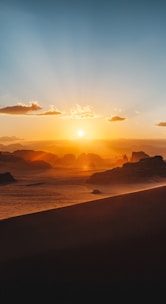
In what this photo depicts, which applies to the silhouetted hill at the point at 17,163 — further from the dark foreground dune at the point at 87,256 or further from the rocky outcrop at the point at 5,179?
the dark foreground dune at the point at 87,256

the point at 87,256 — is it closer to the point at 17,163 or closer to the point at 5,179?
the point at 5,179

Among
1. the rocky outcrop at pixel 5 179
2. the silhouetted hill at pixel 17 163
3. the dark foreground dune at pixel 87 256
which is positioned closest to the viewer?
the dark foreground dune at pixel 87 256

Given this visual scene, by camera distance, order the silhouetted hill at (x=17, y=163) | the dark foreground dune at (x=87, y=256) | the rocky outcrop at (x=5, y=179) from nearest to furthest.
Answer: the dark foreground dune at (x=87, y=256), the rocky outcrop at (x=5, y=179), the silhouetted hill at (x=17, y=163)

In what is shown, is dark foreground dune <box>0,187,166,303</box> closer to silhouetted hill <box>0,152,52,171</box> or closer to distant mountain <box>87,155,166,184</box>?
distant mountain <box>87,155,166,184</box>

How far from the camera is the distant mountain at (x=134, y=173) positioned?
94.6 meters

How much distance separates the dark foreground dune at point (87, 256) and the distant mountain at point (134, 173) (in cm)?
8604

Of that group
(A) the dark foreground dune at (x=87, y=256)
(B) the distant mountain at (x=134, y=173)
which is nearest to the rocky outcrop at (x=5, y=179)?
(B) the distant mountain at (x=134, y=173)

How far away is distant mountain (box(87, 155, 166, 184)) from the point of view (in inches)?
3725

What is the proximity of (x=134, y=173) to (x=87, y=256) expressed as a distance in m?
92.4

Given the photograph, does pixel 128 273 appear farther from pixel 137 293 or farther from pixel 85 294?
pixel 85 294

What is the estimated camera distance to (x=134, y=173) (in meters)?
97.4

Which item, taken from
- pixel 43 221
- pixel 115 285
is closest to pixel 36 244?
pixel 43 221

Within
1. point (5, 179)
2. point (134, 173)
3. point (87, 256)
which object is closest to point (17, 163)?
point (5, 179)

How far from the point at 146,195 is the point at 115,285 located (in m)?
4.03
